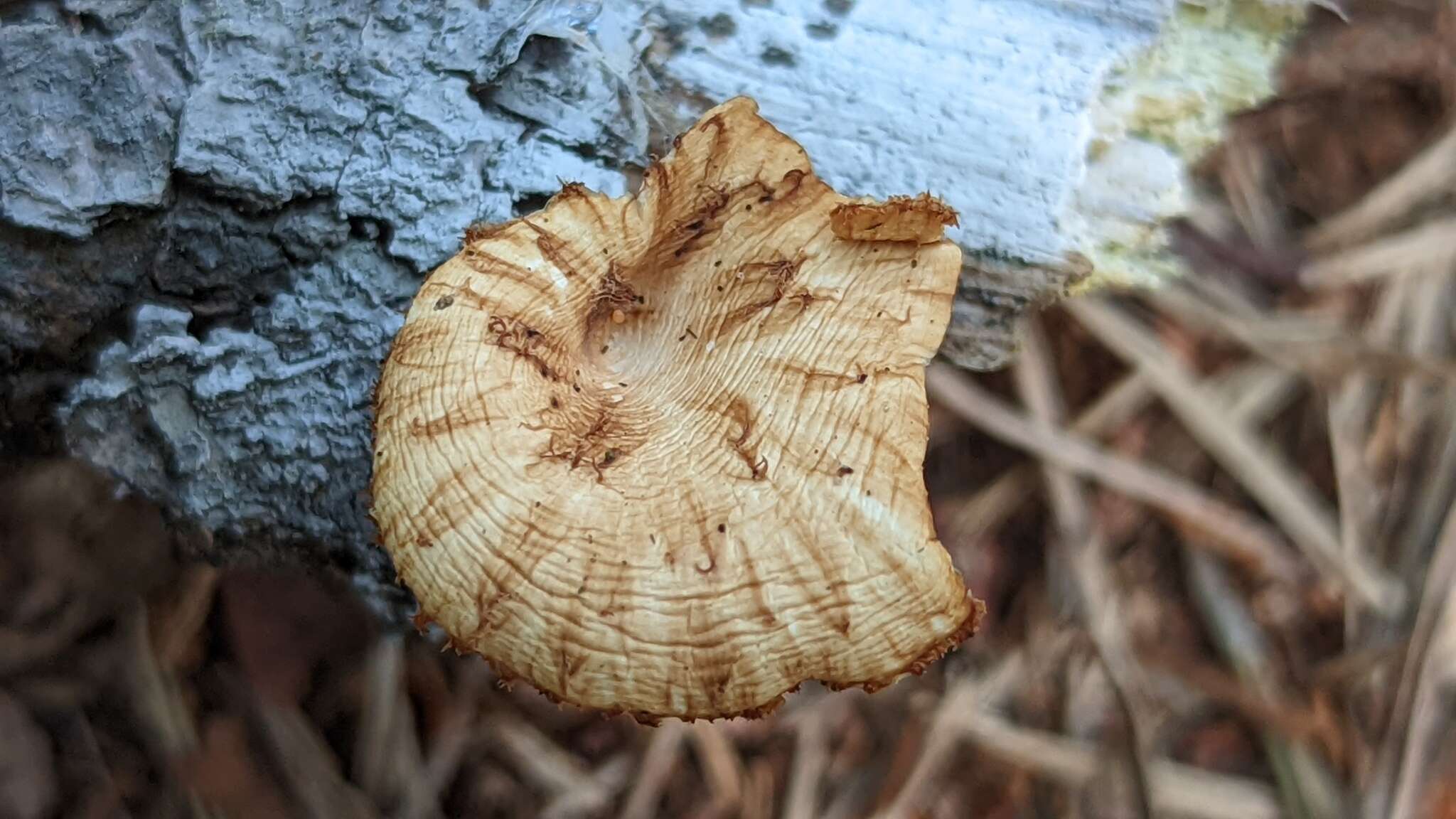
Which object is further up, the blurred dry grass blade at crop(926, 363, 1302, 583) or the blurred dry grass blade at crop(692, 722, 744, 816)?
the blurred dry grass blade at crop(926, 363, 1302, 583)

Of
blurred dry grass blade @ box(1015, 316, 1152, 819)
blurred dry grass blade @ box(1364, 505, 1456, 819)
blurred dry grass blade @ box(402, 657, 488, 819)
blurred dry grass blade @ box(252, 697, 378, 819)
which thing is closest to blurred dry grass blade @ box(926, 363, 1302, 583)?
blurred dry grass blade @ box(1015, 316, 1152, 819)

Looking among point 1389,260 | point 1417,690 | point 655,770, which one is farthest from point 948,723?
point 1389,260

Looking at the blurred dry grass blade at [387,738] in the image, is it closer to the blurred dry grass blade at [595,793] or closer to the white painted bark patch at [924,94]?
the blurred dry grass blade at [595,793]

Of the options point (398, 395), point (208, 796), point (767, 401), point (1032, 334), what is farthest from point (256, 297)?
point (1032, 334)

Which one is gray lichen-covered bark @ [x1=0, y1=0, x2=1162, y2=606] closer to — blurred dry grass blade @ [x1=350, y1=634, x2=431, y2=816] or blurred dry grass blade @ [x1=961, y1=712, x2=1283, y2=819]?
blurred dry grass blade @ [x1=350, y1=634, x2=431, y2=816]

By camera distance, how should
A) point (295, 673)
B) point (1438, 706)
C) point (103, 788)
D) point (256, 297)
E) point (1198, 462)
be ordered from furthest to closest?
point (1198, 462) < point (1438, 706) < point (295, 673) < point (103, 788) < point (256, 297)

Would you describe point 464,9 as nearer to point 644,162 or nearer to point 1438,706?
point 644,162
